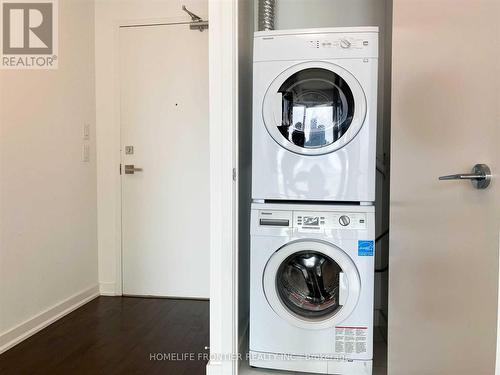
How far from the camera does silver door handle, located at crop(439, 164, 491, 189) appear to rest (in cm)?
83

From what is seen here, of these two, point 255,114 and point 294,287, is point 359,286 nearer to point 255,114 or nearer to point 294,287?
point 294,287

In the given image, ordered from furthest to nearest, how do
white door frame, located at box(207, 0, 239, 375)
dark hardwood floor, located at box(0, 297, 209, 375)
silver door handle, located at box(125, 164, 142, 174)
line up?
silver door handle, located at box(125, 164, 142, 174) → dark hardwood floor, located at box(0, 297, 209, 375) → white door frame, located at box(207, 0, 239, 375)

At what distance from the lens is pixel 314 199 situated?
1.82 m

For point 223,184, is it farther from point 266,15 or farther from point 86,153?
point 86,153

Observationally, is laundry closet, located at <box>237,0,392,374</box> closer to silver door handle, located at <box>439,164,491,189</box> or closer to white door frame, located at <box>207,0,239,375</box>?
white door frame, located at <box>207,0,239,375</box>

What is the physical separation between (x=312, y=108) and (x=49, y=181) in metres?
1.71

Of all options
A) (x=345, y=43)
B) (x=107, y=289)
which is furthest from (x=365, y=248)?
Result: (x=107, y=289)

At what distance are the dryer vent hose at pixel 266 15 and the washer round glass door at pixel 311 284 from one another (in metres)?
1.35

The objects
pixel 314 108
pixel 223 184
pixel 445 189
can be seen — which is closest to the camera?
pixel 445 189

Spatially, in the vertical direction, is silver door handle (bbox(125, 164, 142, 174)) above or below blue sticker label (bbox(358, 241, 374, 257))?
above

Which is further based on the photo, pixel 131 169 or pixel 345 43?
pixel 131 169

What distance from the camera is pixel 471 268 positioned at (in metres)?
0.89

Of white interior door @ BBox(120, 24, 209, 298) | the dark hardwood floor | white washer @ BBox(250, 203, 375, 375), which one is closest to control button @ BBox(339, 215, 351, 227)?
white washer @ BBox(250, 203, 375, 375)

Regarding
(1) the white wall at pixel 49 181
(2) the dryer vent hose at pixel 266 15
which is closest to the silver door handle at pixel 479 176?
(2) the dryer vent hose at pixel 266 15
